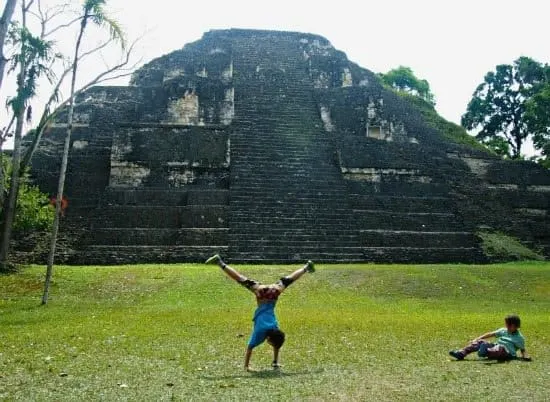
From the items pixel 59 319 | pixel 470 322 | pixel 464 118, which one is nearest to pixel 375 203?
pixel 470 322

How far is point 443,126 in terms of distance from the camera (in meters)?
26.2

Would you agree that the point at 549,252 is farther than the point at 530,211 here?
No

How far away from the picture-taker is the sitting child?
6.95 meters

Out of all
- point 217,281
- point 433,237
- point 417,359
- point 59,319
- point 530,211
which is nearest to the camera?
point 417,359

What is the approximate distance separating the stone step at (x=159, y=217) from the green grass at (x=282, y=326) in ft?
6.41

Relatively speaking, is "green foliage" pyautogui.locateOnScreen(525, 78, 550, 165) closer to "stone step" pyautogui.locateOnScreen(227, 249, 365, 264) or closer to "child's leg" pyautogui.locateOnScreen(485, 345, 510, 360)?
"stone step" pyautogui.locateOnScreen(227, 249, 365, 264)

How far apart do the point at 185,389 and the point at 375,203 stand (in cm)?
1319

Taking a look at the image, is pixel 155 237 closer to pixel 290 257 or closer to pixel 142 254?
pixel 142 254

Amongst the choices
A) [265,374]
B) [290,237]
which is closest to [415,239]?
[290,237]

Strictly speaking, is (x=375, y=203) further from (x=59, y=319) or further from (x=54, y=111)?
(x=59, y=319)

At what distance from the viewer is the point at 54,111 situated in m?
13.1

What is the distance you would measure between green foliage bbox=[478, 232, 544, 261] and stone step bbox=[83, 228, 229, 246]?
7.00 m

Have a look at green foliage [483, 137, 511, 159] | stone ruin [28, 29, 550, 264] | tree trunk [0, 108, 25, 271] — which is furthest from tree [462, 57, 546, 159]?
tree trunk [0, 108, 25, 271]

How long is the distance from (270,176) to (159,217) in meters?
3.67
